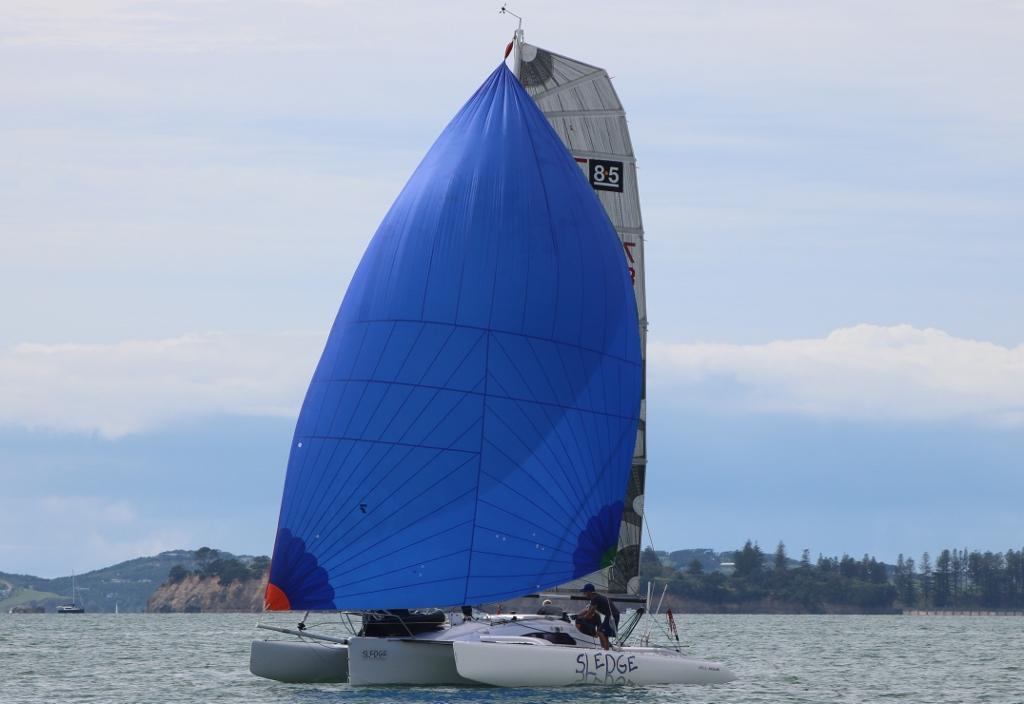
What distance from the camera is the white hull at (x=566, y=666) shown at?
2423cm

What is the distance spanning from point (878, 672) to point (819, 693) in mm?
9798

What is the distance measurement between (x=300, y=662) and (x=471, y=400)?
5.78 meters

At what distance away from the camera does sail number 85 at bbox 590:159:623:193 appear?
3120 cm

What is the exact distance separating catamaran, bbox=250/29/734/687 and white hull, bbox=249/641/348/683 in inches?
1.4

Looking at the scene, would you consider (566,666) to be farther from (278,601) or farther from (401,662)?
(278,601)

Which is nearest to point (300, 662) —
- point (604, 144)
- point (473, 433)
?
point (473, 433)

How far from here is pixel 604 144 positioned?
103 ft

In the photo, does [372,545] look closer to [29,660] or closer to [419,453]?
[419,453]

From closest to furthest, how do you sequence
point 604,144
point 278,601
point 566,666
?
point 566,666 < point 278,601 < point 604,144

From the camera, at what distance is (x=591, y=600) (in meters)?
26.3

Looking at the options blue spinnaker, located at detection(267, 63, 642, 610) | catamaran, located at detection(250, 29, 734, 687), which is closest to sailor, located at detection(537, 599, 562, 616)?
catamaran, located at detection(250, 29, 734, 687)

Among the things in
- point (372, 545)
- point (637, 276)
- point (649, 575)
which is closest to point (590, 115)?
point (637, 276)

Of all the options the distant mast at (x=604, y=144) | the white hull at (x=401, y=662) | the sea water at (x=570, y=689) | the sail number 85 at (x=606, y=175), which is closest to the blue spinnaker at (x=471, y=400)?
the white hull at (x=401, y=662)

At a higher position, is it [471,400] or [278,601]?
[471,400]
